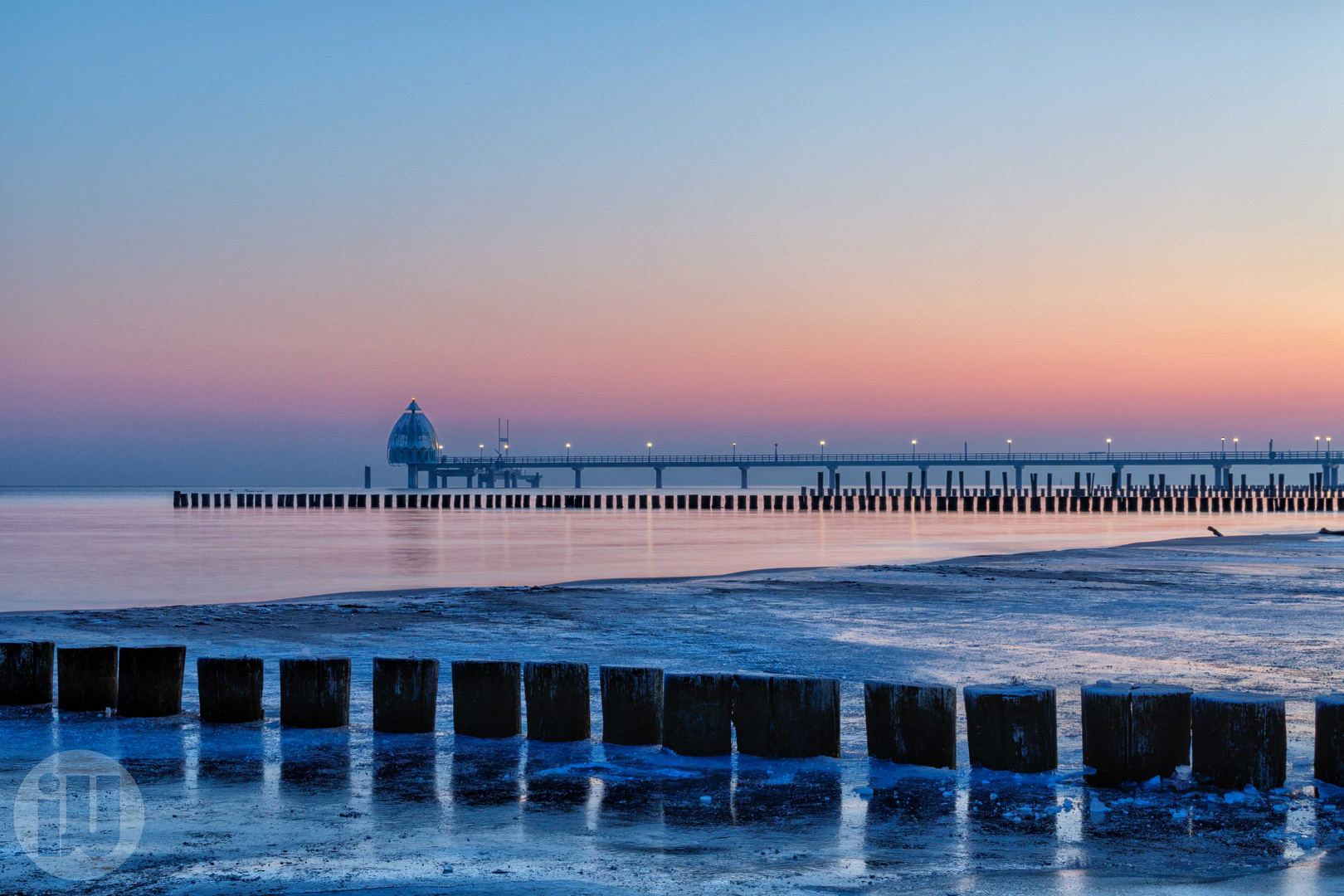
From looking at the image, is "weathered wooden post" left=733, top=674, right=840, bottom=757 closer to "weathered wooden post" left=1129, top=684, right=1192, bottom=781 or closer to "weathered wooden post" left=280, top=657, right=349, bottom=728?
"weathered wooden post" left=1129, top=684, right=1192, bottom=781

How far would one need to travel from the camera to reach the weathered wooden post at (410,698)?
7301mm

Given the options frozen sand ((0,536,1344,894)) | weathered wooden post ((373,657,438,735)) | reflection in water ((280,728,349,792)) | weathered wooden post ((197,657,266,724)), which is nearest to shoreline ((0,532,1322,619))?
frozen sand ((0,536,1344,894))

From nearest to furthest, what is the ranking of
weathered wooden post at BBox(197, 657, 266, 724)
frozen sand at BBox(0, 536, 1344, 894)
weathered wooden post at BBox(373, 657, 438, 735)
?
1. frozen sand at BBox(0, 536, 1344, 894)
2. weathered wooden post at BBox(373, 657, 438, 735)
3. weathered wooden post at BBox(197, 657, 266, 724)

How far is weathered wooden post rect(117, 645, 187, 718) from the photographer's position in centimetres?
789

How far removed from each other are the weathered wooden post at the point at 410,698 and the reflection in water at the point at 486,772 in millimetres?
273

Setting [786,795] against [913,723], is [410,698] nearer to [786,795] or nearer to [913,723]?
[786,795]

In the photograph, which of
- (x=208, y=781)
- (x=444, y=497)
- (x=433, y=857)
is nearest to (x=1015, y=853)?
(x=433, y=857)

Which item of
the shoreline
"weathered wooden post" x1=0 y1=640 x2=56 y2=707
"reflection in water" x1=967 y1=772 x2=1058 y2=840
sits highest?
"weathered wooden post" x1=0 y1=640 x2=56 y2=707

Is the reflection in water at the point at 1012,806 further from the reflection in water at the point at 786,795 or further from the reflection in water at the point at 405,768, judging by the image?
the reflection in water at the point at 405,768

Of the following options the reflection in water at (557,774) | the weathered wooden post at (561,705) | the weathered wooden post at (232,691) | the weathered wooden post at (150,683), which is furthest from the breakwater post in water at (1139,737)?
the weathered wooden post at (150,683)

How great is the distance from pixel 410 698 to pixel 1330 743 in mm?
4768

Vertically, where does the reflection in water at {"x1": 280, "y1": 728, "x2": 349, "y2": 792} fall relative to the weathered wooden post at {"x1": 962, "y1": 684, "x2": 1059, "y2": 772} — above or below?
below

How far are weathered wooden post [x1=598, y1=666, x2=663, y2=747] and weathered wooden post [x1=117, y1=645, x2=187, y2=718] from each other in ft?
9.52

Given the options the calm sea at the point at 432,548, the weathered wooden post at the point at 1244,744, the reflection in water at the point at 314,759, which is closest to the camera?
the weathered wooden post at the point at 1244,744
